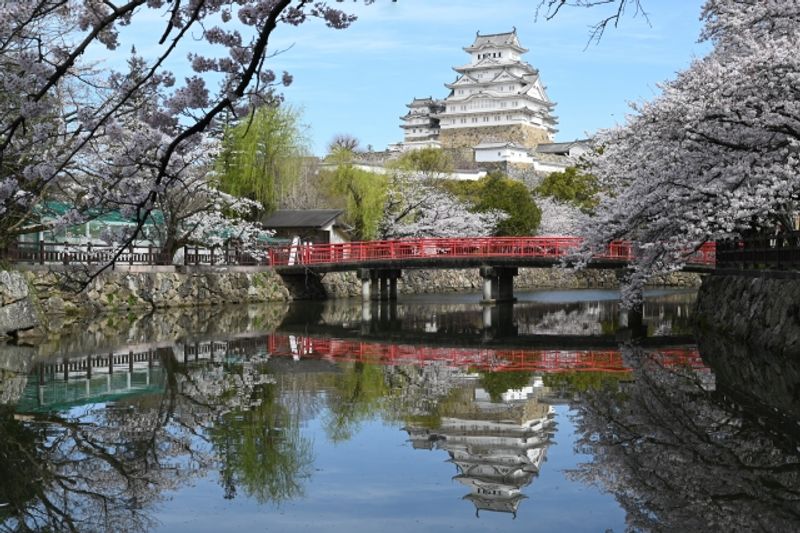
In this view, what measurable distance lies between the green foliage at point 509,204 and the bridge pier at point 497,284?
41.1 ft

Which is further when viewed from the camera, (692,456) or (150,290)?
(150,290)

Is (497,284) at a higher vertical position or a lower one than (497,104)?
lower

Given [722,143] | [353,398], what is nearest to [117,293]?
[353,398]

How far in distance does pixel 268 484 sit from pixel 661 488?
11.2ft

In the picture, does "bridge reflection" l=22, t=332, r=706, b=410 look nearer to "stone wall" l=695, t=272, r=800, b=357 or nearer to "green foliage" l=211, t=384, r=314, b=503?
"stone wall" l=695, t=272, r=800, b=357

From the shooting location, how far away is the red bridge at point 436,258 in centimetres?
3080

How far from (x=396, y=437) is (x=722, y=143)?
8.91 metres

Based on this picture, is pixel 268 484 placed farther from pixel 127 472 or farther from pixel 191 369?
pixel 191 369

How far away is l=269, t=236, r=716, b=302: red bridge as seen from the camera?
1212 inches

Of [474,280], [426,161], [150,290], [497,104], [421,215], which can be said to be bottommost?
[150,290]

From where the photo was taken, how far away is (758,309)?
1762cm

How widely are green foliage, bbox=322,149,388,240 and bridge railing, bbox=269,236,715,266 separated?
366 centimetres

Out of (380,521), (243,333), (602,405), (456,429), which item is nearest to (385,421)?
(456,429)

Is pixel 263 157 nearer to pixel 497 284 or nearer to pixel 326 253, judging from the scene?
pixel 326 253
